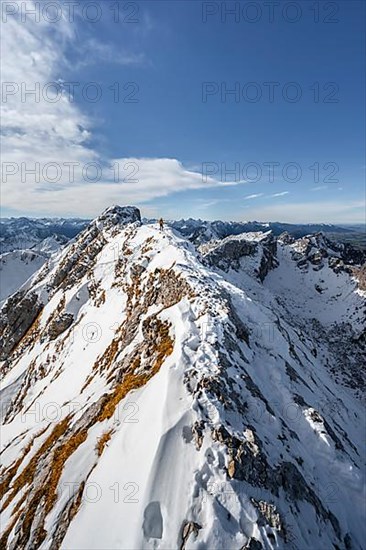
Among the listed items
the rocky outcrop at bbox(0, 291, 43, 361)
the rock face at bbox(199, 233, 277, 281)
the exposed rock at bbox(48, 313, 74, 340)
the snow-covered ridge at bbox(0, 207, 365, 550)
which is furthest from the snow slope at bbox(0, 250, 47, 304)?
the snow-covered ridge at bbox(0, 207, 365, 550)

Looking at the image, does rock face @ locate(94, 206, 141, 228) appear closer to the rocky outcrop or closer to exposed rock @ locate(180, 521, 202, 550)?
the rocky outcrop

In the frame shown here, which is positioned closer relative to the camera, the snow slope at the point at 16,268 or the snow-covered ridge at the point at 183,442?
the snow-covered ridge at the point at 183,442

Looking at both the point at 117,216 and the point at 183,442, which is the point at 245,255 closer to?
the point at 117,216

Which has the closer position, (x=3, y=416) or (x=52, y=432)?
(x=52, y=432)

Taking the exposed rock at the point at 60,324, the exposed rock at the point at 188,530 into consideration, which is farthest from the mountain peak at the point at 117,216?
the exposed rock at the point at 188,530

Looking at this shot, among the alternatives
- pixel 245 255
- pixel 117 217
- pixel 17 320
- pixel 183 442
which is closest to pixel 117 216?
pixel 117 217

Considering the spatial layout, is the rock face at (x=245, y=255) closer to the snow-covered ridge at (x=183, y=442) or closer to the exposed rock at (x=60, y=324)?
the exposed rock at (x=60, y=324)

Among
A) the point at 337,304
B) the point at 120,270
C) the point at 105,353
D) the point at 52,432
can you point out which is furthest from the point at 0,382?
the point at 337,304

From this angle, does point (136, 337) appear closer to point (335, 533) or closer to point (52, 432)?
point (52, 432)
